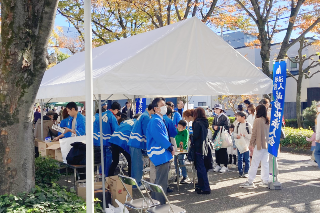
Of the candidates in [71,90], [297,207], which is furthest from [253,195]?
[71,90]

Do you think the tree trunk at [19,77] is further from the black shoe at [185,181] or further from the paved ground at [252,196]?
the black shoe at [185,181]

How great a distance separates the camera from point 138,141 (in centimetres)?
615

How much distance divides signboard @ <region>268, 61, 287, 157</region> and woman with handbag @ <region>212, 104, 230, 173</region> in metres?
1.85

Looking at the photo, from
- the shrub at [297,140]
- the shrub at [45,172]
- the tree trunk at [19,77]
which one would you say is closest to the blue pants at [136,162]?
→ the shrub at [45,172]

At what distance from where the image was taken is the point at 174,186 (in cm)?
689

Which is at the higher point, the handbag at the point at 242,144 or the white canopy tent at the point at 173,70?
the white canopy tent at the point at 173,70

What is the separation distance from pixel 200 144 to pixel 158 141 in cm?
132

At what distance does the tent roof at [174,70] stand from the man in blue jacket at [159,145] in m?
0.35

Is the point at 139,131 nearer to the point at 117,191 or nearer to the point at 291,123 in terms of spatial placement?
the point at 117,191

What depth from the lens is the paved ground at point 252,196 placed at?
17.6 ft

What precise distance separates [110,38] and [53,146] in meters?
9.30

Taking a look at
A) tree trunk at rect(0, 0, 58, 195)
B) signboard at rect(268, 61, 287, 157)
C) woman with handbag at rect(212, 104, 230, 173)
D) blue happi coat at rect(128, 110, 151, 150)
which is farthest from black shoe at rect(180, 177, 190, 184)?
tree trunk at rect(0, 0, 58, 195)

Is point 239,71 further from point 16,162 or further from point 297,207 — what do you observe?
point 16,162

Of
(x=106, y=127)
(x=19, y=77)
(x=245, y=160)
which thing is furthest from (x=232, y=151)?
(x=19, y=77)
